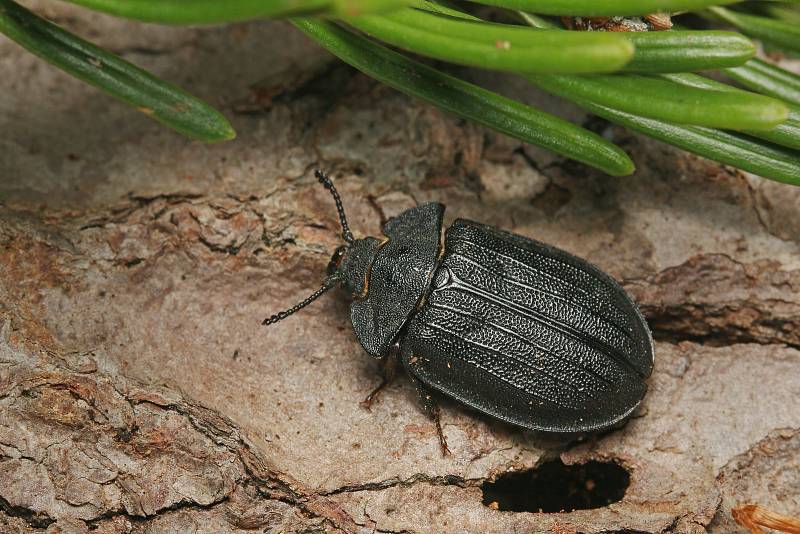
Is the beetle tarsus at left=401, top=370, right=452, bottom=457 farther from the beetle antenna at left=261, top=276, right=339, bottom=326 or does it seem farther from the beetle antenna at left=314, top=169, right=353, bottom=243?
the beetle antenna at left=314, top=169, right=353, bottom=243

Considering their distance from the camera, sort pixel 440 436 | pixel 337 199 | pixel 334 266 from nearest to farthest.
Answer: pixel 440 436
pixel 337 199
pixel 334 266

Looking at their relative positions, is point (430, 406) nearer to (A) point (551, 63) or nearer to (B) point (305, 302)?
(B) point (305, 302)

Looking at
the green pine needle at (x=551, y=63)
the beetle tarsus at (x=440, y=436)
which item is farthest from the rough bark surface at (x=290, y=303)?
the green pine needle at (x=551, y=63)

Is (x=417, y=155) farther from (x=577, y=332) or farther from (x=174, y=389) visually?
(x=174, y=389)

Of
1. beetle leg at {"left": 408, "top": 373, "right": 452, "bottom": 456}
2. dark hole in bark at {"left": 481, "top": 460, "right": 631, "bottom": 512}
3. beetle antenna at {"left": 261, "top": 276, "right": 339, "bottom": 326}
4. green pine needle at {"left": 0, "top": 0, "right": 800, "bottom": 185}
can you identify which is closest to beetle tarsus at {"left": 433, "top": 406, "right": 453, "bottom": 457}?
beetle leg at {"left": 408, "top": 373, "right": 452, "bottom": 456}

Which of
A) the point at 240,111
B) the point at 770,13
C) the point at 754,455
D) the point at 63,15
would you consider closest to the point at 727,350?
the point at 754,455

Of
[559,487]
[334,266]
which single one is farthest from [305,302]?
[559,487]

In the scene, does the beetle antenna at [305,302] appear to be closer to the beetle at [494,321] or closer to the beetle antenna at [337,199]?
the beetle at [494,321]

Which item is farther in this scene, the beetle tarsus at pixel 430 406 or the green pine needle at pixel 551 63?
the beetle tarsus at pixel 430 406
